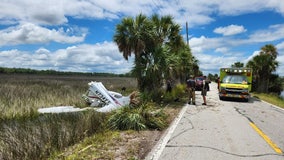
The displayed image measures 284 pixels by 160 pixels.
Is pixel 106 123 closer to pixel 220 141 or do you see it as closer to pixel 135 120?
pixel 135 120

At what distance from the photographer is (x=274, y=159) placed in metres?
5.37

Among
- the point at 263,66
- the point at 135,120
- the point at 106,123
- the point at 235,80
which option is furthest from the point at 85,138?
the point at 263,66

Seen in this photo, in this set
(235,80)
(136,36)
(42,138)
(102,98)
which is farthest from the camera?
(235,80)

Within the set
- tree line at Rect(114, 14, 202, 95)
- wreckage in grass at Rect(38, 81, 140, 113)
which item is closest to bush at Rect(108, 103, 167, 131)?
wreckage in grass at Rect(38, 81, 140, 113)

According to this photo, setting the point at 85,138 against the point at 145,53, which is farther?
the point at 145,53

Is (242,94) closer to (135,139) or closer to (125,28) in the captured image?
(125,28)

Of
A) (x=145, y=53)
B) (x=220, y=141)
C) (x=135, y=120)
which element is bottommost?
(x=220, y=141)

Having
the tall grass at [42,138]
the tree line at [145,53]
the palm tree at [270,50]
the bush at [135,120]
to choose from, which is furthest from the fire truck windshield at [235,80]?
the palm tree at [270,50]

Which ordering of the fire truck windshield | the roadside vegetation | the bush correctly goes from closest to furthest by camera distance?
the roadside vegetation, the bush, the fire truck windshield

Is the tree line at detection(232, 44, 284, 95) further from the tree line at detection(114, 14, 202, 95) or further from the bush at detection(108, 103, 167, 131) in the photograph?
the bush at detection(108, 103, 167, 131)

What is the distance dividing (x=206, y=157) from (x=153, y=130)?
2.94 meters

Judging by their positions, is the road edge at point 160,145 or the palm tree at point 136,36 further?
the palm tree at point 136,36

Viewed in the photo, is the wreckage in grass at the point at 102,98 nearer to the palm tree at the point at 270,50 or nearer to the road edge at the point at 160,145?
the road edge at the point at 160,145

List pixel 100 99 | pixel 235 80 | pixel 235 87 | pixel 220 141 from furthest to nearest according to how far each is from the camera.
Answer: pixel 235 80
pixel 235 87
pixel 100 99
pixel 220 141
